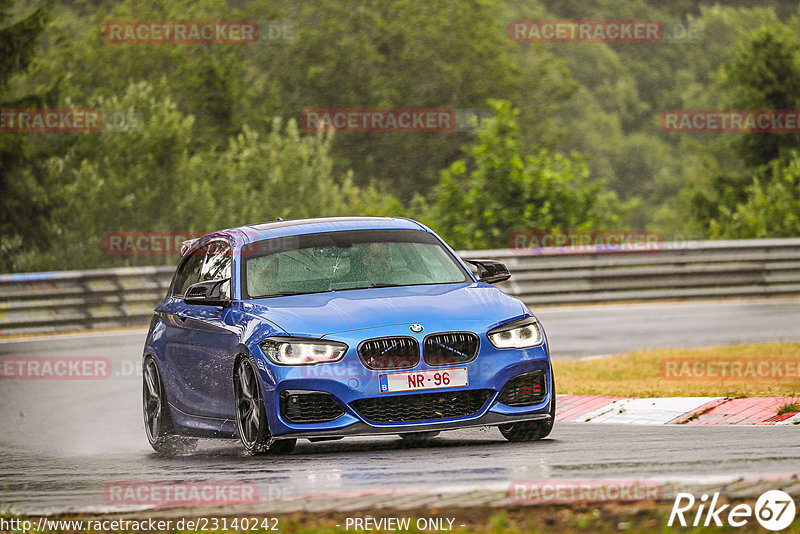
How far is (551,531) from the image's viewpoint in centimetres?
540

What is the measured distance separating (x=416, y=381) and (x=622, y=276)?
16487mm

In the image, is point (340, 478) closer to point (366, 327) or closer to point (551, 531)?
point (366, 327)

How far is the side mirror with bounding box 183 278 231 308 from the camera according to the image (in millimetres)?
9422

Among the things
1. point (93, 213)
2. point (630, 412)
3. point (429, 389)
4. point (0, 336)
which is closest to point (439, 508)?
point (429, 389)

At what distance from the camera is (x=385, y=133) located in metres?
75.4

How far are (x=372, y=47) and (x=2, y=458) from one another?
212ft

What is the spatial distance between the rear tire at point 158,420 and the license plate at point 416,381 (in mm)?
2538

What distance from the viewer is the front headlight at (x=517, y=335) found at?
8656 millimetres
